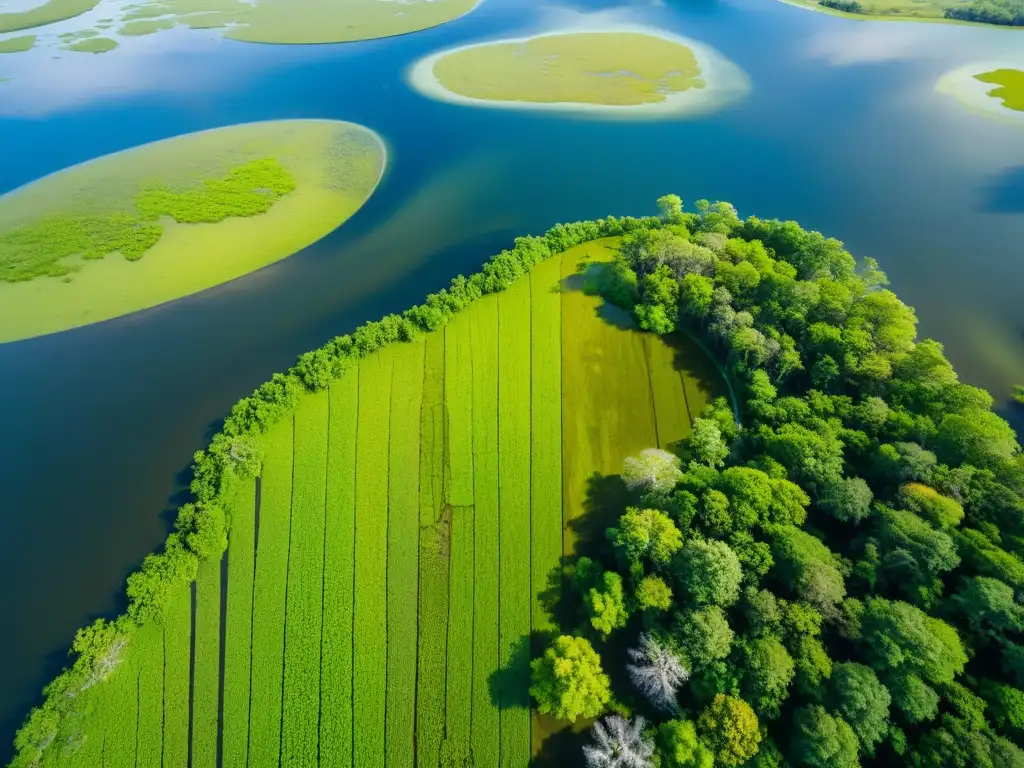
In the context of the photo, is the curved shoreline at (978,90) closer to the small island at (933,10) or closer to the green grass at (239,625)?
the small island at (933,10)

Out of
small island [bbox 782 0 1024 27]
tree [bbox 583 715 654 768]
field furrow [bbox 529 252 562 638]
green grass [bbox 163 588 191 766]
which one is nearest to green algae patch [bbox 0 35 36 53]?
field furrow [bbox 529 252 562 638]

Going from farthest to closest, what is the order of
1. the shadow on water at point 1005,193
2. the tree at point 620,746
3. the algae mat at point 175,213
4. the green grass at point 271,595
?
the shadow on water at point 1005,193 → the algae mat at point 175,213 → the green grass at point 271,595 → the tree at point 620,746

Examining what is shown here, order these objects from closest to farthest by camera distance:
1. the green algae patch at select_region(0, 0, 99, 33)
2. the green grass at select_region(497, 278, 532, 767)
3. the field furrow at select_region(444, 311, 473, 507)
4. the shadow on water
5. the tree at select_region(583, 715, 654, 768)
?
the tree at select_region(583, 715, 654, 768)
the green grass at select_region(497, 278, 532, 767)
the field furrow at select_region(444, 311, 473, 507)
the shadow on water
the green algae patch at select_region(0, 0, 99, 33)

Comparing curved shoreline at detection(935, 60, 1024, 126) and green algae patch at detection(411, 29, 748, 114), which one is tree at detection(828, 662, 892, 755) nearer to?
green algae patch at detection(411, 29, 748, 114)

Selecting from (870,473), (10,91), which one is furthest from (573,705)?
(10,91)

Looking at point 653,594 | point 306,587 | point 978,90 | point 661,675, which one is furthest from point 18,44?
point 978,90

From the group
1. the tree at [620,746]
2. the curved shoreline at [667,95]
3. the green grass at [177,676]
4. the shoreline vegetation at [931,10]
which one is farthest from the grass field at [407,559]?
the shoreline vegetation at [931,10]
